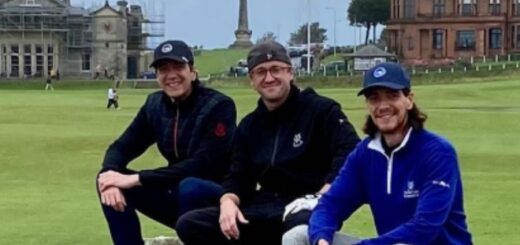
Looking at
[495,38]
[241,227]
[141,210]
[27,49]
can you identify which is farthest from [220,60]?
[241,227]

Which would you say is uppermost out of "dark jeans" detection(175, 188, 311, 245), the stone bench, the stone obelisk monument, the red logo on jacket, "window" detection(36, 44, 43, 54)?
the stone obelisk monument

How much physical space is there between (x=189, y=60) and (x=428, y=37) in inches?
3901

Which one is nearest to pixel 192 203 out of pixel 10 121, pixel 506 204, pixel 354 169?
pixel 354 169

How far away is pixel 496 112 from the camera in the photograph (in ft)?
145

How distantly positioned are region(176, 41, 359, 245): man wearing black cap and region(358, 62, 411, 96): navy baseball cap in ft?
3.72

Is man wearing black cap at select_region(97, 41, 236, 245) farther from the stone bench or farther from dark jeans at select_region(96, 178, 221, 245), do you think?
the stone bench

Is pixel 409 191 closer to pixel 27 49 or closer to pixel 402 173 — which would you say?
pixel 402 173

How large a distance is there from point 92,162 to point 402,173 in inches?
793

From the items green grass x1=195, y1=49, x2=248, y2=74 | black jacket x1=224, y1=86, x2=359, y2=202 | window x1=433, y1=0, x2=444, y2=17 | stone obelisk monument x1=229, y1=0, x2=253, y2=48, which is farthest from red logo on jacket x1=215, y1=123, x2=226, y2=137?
stone obelisk monument x1=229, y1=0, x2=253, y2=48

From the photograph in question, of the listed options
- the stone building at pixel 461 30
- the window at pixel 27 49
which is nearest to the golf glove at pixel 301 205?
the stone building at pixel 461 30

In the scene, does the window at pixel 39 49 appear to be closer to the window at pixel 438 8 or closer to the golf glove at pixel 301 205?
the window at pixel 438 8

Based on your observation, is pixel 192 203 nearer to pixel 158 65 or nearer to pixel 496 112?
pixel 158 65

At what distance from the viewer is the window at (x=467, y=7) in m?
106

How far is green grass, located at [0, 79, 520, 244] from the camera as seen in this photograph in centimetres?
1281
